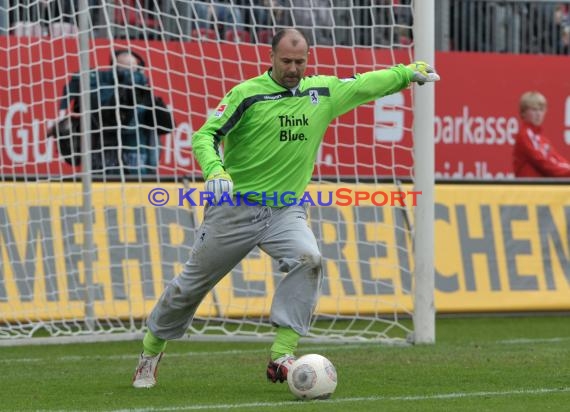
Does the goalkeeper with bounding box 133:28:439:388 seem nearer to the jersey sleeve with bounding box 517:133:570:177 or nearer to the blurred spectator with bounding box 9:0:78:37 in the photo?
the blurred spectator with bounding box 9:0:78:37

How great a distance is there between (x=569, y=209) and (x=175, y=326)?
6.83 metres

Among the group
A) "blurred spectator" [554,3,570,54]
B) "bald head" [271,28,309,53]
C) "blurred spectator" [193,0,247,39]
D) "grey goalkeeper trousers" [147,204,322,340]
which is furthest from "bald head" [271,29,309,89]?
"blurred spectator" [554,3,570,54]

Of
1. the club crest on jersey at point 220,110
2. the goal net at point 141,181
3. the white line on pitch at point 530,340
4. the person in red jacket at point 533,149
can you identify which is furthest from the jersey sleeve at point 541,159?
the club crest on jersey at point 220,110

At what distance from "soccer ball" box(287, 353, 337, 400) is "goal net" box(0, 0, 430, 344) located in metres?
4.16

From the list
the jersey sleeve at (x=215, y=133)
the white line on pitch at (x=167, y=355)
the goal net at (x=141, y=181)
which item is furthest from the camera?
the goal net at (x=141, y=181)

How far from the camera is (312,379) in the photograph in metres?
7.77

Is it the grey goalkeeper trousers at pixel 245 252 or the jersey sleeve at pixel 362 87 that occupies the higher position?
the jersey sleeve at pixel 362 87

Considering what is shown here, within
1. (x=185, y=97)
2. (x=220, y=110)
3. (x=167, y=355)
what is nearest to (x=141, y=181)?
(x=185, y=97)

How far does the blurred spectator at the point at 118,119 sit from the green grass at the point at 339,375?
1991 millimetres

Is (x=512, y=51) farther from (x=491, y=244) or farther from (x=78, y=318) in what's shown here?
(x=78, y=318)

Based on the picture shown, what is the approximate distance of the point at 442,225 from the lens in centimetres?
1382

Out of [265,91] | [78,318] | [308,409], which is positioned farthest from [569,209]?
[308,409]

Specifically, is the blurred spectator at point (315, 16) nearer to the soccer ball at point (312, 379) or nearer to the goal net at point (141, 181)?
the goal net at point (141, 181)

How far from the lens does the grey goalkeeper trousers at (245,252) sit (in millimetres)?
8273
